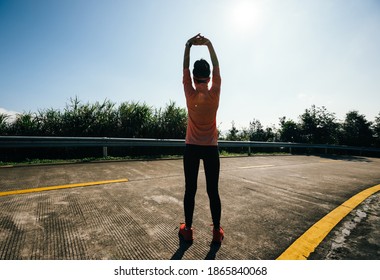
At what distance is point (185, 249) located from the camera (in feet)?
7.36

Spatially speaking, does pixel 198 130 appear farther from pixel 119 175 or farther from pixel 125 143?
pixel 125 143

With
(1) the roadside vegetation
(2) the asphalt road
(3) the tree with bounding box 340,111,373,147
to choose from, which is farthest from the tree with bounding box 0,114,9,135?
(3) the tree with bounding box 340,111,373,147

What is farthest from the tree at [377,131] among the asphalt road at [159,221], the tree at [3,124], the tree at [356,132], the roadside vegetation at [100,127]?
the tree at [3,124]

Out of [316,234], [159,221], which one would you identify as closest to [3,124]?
[159,221]

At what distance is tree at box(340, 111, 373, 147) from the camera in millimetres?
22266

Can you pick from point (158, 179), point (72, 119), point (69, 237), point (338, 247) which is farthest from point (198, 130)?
point (72, 119)

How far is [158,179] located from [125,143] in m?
4.11

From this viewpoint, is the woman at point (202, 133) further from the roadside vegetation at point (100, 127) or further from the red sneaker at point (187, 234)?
the roadside vegetation at point (100, 127)

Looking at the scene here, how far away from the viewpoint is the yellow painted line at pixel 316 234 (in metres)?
2.22

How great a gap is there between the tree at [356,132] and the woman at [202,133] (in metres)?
25.5

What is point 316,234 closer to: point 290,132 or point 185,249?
point 185,249

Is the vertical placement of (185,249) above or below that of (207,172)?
below

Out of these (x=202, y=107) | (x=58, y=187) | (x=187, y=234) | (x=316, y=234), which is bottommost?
(x=316, y=234)

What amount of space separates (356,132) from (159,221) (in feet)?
86.7
